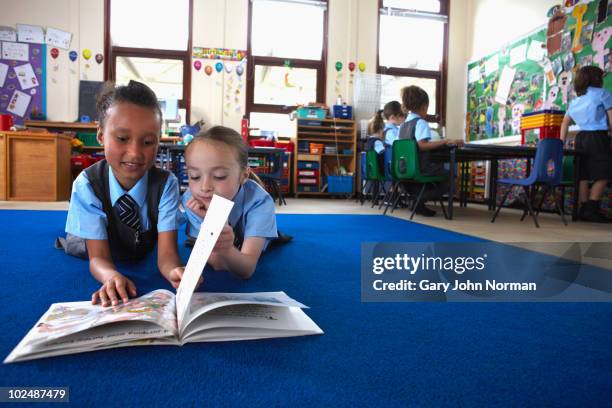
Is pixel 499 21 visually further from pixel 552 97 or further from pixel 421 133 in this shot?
pixel 421 133

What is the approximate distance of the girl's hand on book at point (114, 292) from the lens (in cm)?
81

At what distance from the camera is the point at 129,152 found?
1.11 meters

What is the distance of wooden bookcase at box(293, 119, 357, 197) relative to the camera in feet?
19.4

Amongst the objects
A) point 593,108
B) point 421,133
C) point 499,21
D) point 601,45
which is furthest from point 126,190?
point 499,21

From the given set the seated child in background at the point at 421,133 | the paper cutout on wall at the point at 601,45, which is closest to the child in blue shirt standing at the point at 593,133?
the paper cutout on wall at the point at 601,45

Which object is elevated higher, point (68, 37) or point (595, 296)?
point (68, 37)

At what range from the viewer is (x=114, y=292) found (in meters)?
0.84

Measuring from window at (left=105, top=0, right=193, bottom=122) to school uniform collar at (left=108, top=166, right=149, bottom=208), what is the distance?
15.9ft

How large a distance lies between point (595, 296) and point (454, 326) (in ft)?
1.82

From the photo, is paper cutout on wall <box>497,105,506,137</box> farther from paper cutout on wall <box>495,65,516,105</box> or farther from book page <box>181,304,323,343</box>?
book page <box>181,304,323,343</box>

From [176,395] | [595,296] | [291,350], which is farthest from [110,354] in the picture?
[595,296]

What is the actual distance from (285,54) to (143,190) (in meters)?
5.35

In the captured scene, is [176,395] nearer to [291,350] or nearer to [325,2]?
[291,350]

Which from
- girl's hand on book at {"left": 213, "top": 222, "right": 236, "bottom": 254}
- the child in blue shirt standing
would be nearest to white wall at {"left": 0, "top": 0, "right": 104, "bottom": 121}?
the child in blue shirt standing
